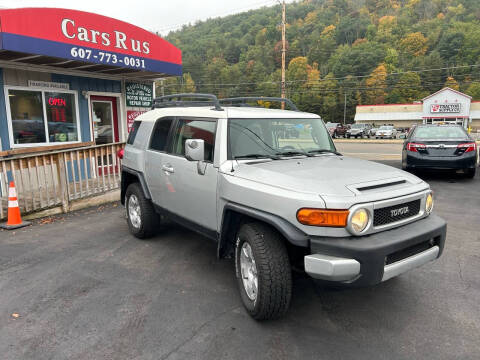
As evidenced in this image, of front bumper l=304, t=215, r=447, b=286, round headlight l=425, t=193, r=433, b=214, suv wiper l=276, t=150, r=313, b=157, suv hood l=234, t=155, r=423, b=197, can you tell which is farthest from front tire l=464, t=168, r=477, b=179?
front bumper l=304, t=215, r=447, b=286

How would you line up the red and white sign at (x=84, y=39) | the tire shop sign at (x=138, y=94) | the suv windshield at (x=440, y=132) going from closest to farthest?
the red and white sign at (x=84, y=39), the suv windshield at (x=440, y=132), the tire shop sign at (x=138, y=94)

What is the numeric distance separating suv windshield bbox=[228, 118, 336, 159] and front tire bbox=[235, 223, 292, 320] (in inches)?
35.4

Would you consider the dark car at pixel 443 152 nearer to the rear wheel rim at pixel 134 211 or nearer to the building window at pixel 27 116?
the rear wheel rim at pixel 134 211

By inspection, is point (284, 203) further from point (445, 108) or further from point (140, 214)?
point (445, 108)

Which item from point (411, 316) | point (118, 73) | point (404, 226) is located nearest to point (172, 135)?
point (404, 226)

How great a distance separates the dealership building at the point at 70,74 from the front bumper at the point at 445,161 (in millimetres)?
6902

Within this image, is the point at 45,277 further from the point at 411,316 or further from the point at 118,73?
the point at 118,73

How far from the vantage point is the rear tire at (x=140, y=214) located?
520 cm

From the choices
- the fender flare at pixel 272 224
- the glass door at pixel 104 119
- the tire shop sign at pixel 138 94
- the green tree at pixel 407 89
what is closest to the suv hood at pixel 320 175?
the fender flare at pixel 272 224

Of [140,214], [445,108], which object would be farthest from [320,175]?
[445,108]

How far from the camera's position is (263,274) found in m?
2.95

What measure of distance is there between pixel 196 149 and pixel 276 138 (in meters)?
0.97

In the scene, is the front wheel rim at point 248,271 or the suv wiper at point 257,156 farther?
the suv wiper at point 257,156

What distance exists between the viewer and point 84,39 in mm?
7660
